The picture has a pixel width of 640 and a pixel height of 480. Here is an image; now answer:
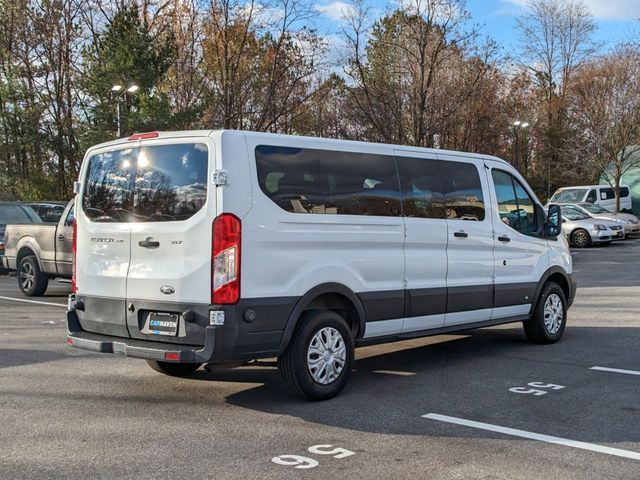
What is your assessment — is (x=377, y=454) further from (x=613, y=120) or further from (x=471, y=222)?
(x=613, y=120)

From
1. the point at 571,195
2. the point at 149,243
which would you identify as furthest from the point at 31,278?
the point at 571,195

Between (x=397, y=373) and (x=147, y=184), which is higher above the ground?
(x=147, y=184)

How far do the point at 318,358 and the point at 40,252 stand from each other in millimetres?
8970

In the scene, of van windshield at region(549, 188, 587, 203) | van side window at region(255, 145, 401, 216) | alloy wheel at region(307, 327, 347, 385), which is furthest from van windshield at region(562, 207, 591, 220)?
alloy wheel at region(307, 327, 347, 385)

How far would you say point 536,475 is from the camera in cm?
424

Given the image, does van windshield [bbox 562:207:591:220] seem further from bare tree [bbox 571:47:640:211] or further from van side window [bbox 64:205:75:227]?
van side window [bbox 64:205:75:227]

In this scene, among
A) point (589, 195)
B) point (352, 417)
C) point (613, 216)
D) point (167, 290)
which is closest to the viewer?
point (352, 417)

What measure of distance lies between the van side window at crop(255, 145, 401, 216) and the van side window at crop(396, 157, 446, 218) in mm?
124

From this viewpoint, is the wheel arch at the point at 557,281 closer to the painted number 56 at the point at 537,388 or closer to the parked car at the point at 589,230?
the painted number 56 at the point at 537,388

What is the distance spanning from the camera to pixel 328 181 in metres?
6.11

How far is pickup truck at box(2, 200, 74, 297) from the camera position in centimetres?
1267

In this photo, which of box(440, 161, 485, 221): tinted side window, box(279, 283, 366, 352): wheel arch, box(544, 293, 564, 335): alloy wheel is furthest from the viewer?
box(544, 293, 564, 335): alloy wheel

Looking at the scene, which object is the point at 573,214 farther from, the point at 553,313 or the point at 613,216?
the point at 553,313

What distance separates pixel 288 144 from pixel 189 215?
3.36ft
